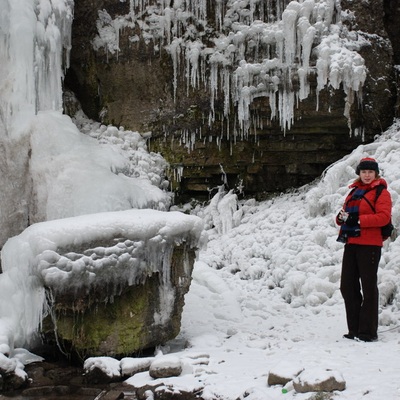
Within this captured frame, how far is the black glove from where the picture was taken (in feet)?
17.3

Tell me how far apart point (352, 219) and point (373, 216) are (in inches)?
9.5

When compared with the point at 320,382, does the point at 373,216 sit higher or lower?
higher

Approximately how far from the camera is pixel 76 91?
1146 cm

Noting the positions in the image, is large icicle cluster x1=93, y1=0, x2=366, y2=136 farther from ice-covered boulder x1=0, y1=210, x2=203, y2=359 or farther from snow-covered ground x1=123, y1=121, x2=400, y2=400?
ice-covered boulder x1=0, y1=210, x2=203, y2=359

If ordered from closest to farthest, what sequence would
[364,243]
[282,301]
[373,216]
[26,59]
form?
[373,216] → [364,243] → [282,301] → [26,59]

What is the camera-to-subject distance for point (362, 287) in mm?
5230

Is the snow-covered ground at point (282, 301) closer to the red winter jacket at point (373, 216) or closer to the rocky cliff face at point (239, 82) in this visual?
the rocky cliff face at point (239, 82)

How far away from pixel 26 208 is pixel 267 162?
4.83 metres

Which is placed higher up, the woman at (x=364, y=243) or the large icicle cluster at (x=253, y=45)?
the large icicle cluster at (x=253, y=45)

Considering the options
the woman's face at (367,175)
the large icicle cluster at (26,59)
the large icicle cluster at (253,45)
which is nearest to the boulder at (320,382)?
the woman's face at (367,175)

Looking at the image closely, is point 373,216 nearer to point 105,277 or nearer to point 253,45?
point 105,277

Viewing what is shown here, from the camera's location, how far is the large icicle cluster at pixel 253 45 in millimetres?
9289

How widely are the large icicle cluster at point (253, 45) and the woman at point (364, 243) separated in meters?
4.35

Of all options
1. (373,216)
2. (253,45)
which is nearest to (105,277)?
(373,216)
